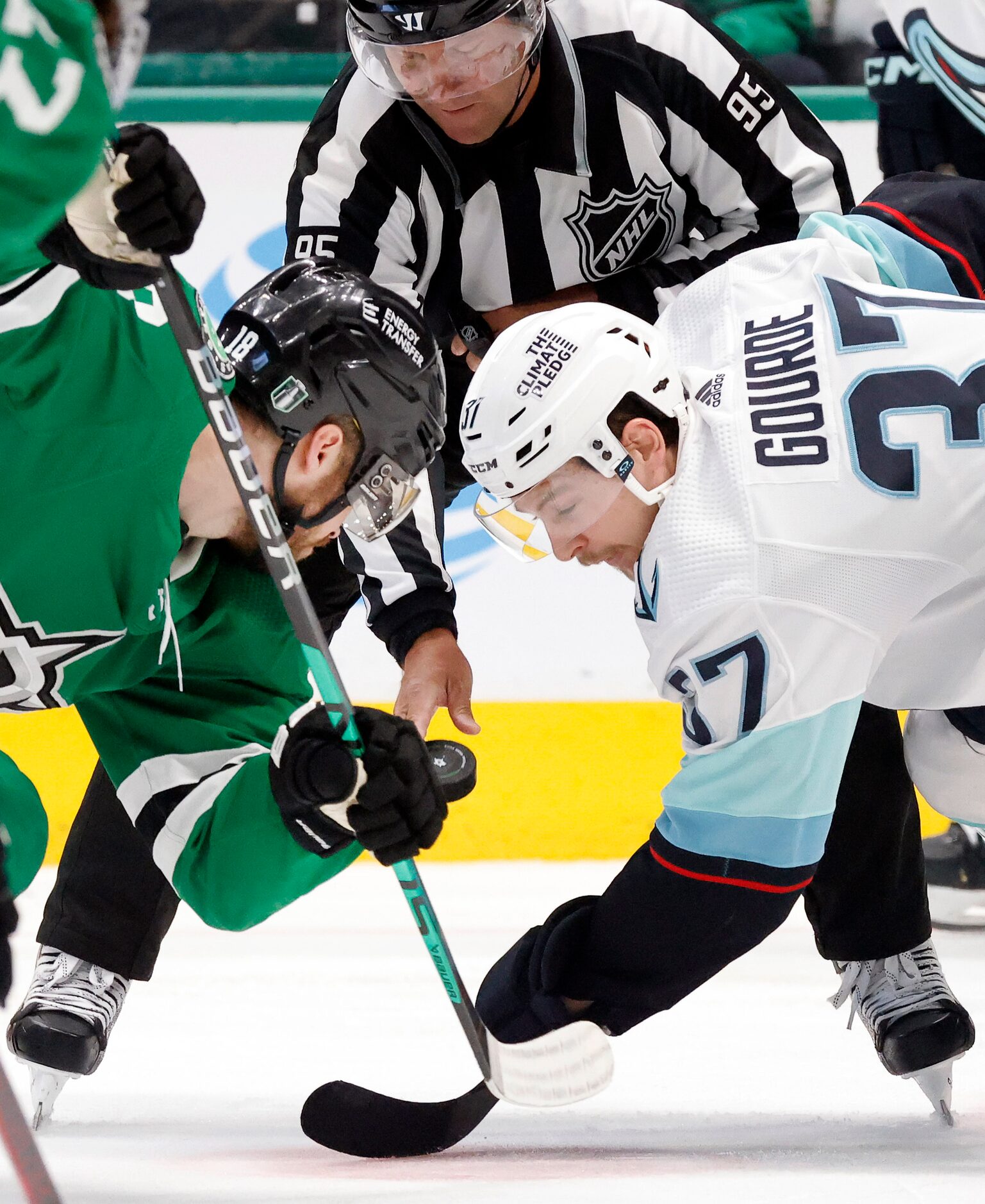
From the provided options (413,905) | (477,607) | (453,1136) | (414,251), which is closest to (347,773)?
(413,905)

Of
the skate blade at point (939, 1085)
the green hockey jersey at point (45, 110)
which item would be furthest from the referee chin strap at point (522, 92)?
the skate blade at point (939, 1085)

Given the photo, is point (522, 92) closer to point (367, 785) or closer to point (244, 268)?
point (367, 785)

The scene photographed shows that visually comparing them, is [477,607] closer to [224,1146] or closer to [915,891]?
[915,891]

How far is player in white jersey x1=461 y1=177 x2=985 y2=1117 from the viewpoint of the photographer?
1.50m

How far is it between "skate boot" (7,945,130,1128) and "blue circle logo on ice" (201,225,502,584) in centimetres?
153

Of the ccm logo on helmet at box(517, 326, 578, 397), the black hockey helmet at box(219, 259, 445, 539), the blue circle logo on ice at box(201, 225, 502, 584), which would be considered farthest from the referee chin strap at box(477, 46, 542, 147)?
the blue circle logo on ice at box(201, 225, 502, 584)

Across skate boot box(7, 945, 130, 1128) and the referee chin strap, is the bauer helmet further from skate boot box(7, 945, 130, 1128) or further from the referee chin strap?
skate boot box(7, 945, 130, 1128)

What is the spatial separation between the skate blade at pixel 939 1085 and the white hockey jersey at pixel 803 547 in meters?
0.52

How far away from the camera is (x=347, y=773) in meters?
1.48

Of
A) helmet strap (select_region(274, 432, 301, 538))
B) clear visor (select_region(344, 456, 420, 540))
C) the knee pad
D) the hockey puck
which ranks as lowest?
the knee pad

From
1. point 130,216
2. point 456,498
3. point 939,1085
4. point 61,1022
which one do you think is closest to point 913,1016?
point 939,1085

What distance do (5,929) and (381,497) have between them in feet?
2.44

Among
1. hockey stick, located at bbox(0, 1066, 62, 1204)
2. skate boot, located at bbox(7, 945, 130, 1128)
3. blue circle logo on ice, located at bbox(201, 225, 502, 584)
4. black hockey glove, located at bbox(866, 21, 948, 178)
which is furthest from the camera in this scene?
blue circle logo on ice, located at bbox(201, 225, 502, 584)

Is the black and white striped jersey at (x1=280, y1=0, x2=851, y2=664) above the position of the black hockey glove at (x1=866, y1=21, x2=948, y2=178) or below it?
above
